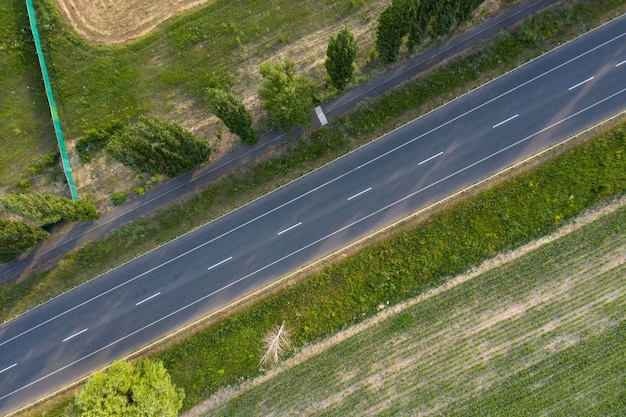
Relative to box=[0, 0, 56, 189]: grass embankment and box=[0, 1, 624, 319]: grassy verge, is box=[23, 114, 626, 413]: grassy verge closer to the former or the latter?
box=[0, 1, 624, 319]: grassy verge

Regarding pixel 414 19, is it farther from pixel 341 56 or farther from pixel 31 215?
pixel 31 215

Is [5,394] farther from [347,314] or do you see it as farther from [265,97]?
[265,97]

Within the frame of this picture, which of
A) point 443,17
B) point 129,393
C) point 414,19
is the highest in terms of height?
point 414,19

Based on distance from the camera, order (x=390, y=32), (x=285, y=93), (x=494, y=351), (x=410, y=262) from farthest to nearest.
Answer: (x=410, y=262)
(x=494, y=351)
(x=390, y=32)
(x=285, y=93)

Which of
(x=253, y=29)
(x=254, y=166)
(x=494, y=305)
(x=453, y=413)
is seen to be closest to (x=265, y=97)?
(x=254, y=166)

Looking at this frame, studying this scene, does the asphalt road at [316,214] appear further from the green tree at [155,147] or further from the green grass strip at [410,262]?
the green tree at [155,147]

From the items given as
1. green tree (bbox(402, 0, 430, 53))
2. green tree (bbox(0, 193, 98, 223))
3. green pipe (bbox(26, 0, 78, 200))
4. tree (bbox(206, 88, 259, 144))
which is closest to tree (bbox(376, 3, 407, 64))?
green tree (bbox(402, 0, 430, 53))

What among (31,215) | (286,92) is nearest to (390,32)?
(286,92)
